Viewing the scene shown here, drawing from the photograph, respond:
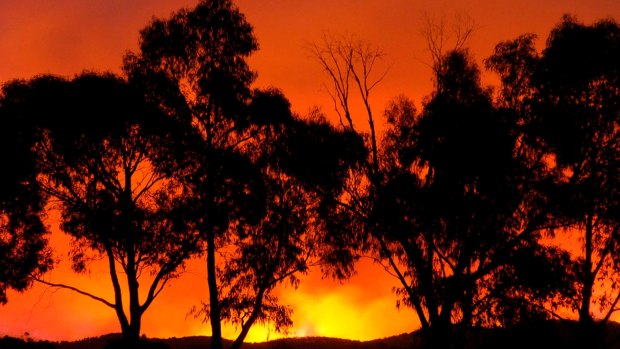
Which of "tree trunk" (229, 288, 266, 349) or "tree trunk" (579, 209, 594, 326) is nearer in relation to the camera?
"tree trunk" (579, 209, 594, 326)

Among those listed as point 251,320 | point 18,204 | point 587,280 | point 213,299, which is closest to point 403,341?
point 251,320

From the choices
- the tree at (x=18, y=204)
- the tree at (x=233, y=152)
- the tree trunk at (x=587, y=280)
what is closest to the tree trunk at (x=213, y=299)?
the tree at (x=233, y=152)

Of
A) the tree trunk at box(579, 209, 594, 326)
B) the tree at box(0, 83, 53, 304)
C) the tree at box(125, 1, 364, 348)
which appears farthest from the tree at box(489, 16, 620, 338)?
the tree at box(0, 83, 53, 304)

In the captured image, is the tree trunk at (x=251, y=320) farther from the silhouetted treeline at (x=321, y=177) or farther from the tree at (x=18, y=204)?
the tree at (x=18, y=204)

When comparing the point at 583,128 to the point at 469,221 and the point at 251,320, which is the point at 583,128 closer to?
the point at 469,221

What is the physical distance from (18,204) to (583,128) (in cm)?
2355

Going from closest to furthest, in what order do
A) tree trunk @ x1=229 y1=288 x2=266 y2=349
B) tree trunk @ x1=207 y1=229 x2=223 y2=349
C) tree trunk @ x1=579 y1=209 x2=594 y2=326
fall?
1. tree trunk @ x1=579 y1=209 x2=594 y2=326
2. tree trunk @ x1=207 y1=229 x2=223 y2=349
3. tree trunk @ x1=229 y1=288 x2=266 y2=349

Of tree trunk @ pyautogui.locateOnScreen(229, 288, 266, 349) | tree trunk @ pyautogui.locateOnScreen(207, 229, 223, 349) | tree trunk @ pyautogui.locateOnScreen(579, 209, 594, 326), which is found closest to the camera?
tree trunk @ pyautogui.locateOnScreen(579, 209, 594, 326)

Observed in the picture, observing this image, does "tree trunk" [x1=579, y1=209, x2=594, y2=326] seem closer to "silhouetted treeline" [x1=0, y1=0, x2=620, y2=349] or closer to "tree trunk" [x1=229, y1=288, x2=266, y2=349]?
"silhouetted treeline" [x1=0, y1=0, x2=620, y2=349]

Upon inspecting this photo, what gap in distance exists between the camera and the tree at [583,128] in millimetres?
24453

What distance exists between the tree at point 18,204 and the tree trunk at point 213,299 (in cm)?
814

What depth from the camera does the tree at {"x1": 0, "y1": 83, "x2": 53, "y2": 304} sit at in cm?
2847

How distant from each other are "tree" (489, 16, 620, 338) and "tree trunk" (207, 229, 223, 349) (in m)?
13.3

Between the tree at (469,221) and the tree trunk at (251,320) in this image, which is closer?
the tree at (469,221)
